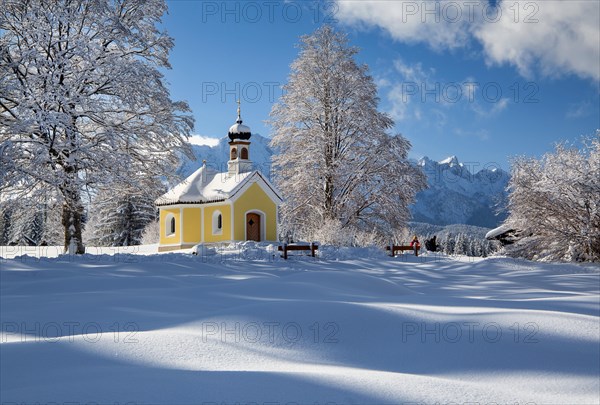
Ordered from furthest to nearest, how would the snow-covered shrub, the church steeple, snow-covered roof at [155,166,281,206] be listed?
the snow-covered shrub
the church steeple
snow-covered roof at [155,166,281,206]

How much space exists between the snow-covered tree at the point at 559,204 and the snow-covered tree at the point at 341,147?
5254mm

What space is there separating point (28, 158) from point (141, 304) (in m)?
10.0

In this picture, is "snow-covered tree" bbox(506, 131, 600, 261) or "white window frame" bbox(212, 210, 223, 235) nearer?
"snow-covered tree" bbox(506, 131, 600, 261)

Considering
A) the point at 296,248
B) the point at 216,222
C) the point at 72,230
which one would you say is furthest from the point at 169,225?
the point at 296,248

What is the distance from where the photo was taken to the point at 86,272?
38.2ft

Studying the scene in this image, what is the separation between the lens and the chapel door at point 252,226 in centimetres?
2816

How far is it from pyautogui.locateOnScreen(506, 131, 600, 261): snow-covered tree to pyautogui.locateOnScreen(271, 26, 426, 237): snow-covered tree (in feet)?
17.2

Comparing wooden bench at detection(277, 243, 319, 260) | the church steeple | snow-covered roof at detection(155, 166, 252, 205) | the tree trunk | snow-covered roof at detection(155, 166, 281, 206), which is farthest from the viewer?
the church steeple

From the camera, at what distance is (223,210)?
90.1 feet

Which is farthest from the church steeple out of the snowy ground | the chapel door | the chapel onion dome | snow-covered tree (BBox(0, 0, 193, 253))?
the snowy ground

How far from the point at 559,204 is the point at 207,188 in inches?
707

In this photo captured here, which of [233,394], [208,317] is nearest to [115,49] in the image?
[208,317]

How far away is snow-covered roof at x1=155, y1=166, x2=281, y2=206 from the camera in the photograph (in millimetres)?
27442

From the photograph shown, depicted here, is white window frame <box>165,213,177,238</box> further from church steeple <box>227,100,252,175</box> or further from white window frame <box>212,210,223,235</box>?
church steeple <box>227,100,252,175</box>
